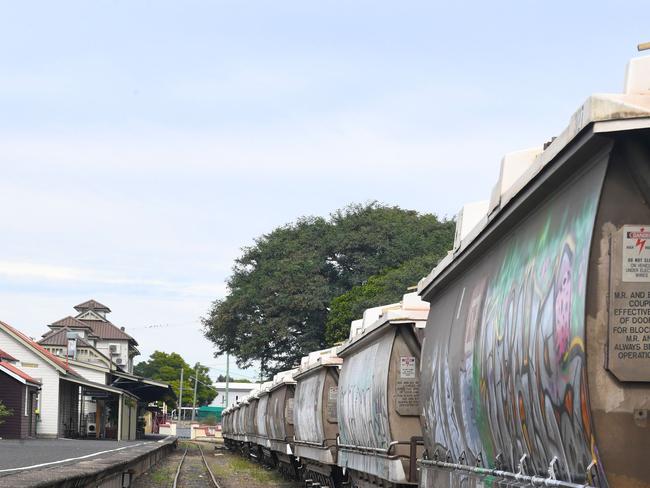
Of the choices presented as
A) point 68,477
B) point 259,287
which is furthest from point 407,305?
point 259,287

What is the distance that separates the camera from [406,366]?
13117 millimetres

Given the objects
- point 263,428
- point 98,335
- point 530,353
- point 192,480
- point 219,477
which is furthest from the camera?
point 98,335

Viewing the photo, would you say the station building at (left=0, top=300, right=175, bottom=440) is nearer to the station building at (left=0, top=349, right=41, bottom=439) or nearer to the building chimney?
the station building at (left=0, top=349, right=41, bottom=439)

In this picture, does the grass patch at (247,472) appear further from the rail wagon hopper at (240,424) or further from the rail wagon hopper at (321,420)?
the rail wagon hopper at (321,420)

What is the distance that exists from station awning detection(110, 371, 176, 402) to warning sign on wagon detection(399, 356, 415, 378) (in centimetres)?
5186

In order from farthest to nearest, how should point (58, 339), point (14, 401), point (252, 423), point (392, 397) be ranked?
1. point (58, 339)
2. point (14, 401)
3. point (252, 423)
4. point (392, 397)

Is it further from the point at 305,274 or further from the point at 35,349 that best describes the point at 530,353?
the point at 305,274

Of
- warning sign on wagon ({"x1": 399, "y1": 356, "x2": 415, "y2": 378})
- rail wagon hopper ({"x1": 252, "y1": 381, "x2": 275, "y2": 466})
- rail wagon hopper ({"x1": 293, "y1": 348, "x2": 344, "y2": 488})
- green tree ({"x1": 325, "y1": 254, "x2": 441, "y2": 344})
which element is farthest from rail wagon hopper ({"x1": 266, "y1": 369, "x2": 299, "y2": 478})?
green tree ({"x1": 325, "y1": 254, "x2": 441, "y2": 344})

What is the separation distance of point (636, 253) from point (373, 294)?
2314 inches

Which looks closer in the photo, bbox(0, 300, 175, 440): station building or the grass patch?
the grass patch

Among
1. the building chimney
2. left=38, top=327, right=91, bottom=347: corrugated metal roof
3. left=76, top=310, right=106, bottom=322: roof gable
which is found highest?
left=76, top=310, right=106, bottom=322: roof gable

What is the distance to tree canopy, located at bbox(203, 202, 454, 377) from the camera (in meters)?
67.9

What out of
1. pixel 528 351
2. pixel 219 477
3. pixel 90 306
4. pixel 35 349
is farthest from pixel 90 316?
pixel 528 351

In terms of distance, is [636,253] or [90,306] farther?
[90,306]
